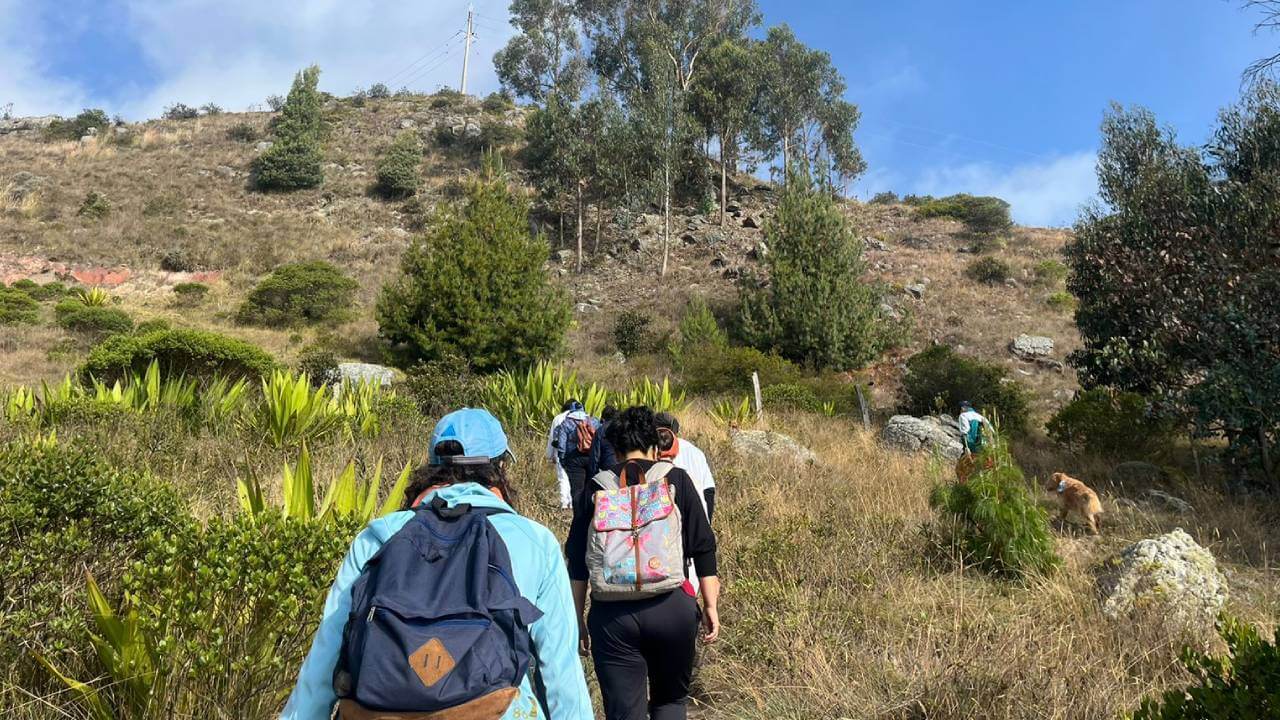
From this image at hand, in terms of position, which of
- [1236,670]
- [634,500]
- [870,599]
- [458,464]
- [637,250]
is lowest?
[870,599]

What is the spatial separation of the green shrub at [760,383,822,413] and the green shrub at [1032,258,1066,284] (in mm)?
21774

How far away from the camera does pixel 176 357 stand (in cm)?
1235

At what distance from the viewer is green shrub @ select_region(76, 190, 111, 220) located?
34000 mm

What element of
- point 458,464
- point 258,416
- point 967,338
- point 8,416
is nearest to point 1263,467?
point 458,464

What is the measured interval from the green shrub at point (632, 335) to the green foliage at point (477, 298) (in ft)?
19.6

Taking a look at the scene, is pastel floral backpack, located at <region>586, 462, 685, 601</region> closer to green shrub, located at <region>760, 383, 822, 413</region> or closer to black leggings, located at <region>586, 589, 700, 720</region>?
black leggings, located at <region>586, 589, 700, 720</region>

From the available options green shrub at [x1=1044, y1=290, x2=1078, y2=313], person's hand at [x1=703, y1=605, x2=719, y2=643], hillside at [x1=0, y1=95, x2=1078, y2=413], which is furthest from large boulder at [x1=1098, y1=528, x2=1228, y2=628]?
green shrub at [x1=1044, y1=290, x2=1078, y2=313]

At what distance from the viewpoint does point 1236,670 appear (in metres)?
1.95

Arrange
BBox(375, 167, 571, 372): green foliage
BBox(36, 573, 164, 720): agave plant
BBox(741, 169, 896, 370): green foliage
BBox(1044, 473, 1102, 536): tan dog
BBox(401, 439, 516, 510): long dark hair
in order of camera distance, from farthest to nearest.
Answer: BBox(741, 169, 896, 370): green foliage < BBox(375, 167, 571, 372): green foliage < BBox(1044, 473, 1102, 536): tan dog < BBox(36, 573, 164, 720): agave plant < BBox(401, 439, 516, 510): long dark hair

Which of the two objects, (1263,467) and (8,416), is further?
(1263,467)

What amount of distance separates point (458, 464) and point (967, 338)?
90.9 feet

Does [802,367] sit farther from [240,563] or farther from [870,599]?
[240,563]

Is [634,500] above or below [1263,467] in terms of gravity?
above

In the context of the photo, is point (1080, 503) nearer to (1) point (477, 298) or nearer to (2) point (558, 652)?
(2) point (558, 652)
